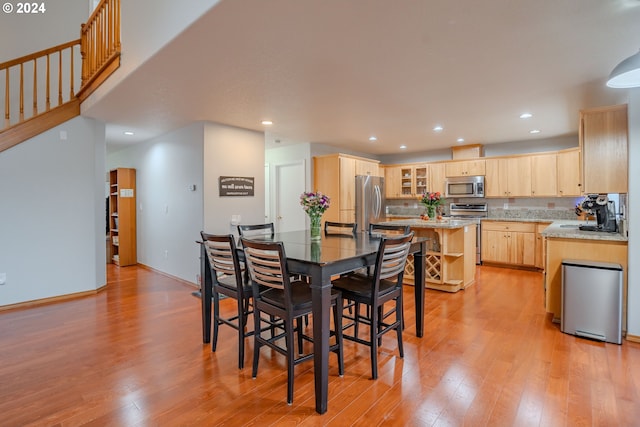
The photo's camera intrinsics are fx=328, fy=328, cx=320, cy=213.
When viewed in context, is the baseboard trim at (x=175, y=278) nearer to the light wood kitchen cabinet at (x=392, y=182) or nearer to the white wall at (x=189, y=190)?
the white wall at (x=189, y=190)

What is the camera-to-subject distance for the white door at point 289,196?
6.45m

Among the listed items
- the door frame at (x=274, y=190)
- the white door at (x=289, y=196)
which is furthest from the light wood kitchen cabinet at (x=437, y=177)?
the door frame at (x=274, y=190)

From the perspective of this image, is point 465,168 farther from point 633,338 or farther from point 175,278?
point 175,278

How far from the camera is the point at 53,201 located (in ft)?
13.5

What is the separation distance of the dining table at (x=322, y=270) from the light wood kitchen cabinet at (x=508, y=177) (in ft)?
14.0

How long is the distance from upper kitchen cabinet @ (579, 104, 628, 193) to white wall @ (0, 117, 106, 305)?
5.84 m

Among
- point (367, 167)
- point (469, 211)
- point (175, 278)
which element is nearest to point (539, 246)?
point (469, 211)

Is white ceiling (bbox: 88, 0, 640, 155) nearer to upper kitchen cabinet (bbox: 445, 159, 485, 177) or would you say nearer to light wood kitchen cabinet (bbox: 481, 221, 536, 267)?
upper kitchen cabinet (bbox: 445, 159, 485, 177)

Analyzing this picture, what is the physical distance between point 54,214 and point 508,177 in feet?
23.9

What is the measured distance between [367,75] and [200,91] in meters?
1.69

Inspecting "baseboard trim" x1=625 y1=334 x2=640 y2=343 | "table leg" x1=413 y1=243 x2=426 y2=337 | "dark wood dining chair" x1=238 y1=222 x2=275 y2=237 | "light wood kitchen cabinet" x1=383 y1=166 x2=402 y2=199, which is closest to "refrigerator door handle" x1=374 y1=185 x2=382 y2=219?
"light wood kitchen cabinet" x1=383 y1=166 x2=402 y2=199

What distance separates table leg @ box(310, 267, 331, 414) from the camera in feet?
6.29

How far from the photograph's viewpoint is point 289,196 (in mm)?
6684

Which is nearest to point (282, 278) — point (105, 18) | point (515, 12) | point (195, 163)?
point (515, 12)
